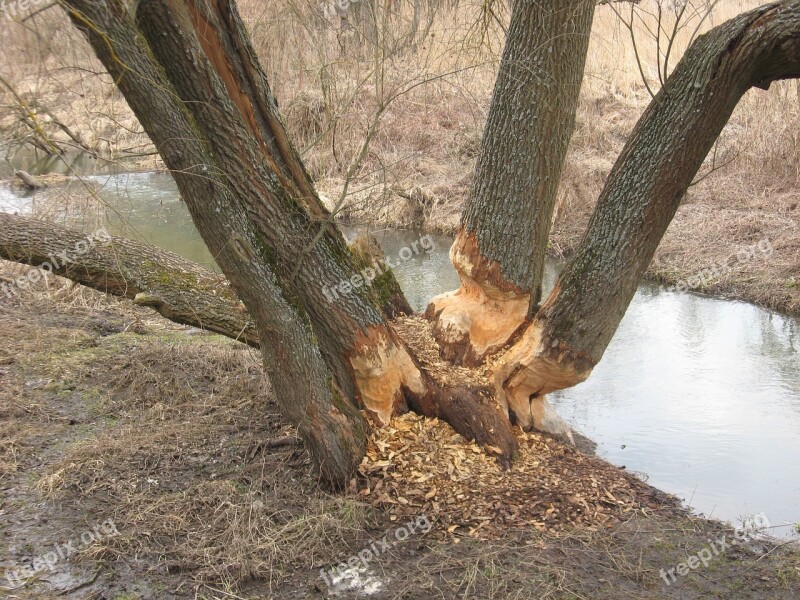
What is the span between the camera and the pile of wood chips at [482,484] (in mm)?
4344

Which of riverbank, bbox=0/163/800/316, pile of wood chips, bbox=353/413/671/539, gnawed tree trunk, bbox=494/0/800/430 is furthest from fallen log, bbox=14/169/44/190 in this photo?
gnawed tree trunk, bbox=494/0/800/430

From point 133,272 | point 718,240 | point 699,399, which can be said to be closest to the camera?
point 133,272

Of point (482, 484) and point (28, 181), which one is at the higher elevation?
point (28, 181)

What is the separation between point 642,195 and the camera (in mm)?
4445

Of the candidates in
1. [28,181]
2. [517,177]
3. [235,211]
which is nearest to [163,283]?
[235,211]

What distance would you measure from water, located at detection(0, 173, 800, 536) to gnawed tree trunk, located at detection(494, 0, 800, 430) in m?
1.86

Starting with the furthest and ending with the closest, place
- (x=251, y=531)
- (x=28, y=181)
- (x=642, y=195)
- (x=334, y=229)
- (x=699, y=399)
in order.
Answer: (x=28, y=181) → (x=699, y=399) → (x=334, y=229) → (x=642, y=195) → (x=251, y=531)

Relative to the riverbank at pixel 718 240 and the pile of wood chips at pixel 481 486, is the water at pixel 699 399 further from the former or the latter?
the pile of wood chips at pixel 481 486

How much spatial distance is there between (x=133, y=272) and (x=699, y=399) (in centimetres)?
592

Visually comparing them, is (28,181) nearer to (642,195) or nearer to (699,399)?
(699,399)

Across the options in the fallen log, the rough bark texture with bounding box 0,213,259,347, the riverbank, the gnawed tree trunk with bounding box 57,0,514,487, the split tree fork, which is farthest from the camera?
the fallen log

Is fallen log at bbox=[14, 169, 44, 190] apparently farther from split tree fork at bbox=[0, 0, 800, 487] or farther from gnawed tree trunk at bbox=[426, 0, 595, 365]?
gnawed tree trunk at bbox=[426, 0, 595, 365]

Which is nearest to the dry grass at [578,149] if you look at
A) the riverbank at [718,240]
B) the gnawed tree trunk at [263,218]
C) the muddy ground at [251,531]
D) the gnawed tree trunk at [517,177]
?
the riverbank at [718,240]

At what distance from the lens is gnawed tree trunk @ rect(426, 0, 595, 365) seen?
4680mm
